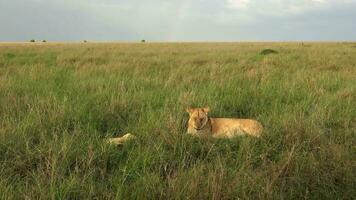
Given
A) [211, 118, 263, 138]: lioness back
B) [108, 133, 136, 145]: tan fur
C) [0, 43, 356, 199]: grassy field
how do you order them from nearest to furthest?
[0, 43, 356, 199]: grassy field < [108, 133, 136, 145]: tan fur < [211, 118, 263, 138]: lioness back

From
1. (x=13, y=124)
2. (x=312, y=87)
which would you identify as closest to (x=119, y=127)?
(x=13, y=124)

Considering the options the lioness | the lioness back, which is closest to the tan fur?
the lioness

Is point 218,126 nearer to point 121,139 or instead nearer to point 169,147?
point 169,147

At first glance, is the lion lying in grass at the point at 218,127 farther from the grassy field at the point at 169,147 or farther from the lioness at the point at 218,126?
the grassy field at the point at 169,147

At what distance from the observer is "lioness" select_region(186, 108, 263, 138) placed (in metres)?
4.83

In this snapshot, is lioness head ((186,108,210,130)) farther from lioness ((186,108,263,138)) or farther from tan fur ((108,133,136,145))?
tan fur ((108,133,136,145))

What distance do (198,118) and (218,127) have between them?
28 cm

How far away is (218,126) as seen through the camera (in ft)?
16.7

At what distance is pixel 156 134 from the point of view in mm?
4695

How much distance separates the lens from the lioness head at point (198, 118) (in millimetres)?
4898

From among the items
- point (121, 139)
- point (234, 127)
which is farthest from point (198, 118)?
point (121, 139)

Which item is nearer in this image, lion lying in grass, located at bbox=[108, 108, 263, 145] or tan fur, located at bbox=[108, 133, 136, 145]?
tan fur, located at bbox=[108, 133, 136, 145]

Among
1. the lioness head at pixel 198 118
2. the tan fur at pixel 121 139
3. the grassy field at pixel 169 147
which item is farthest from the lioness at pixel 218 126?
the tan fur at pixel 121 139

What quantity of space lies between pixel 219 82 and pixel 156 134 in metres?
3.76
